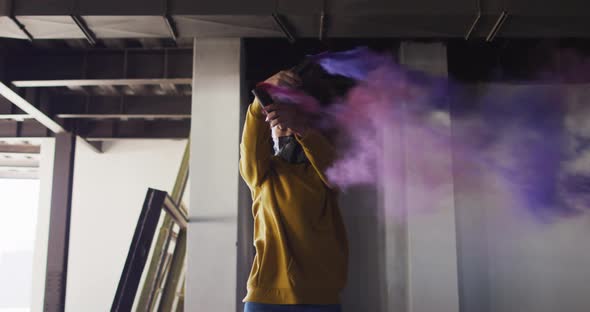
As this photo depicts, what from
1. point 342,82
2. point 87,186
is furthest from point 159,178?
point 342,82

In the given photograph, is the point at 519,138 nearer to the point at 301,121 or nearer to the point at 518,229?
the point at 518,229

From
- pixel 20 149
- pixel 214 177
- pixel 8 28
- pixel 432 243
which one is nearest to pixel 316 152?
pixel 214 177

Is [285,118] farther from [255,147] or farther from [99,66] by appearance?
[99,66]

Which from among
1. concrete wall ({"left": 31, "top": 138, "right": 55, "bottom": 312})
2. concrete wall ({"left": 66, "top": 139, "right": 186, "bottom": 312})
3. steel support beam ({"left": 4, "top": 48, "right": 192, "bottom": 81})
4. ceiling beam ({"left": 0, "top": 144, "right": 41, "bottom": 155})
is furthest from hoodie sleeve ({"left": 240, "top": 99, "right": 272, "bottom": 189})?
ceiling beam ({"left": 0, "top": 144, "right": 41, "bottom": 155})

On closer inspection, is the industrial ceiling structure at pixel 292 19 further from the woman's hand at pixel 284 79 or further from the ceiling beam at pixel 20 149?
the ceiling beam at pixel 20 149

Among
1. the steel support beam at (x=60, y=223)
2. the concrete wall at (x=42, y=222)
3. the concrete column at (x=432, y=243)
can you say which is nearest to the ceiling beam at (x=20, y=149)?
the concrete wall at (x=42, y=222)

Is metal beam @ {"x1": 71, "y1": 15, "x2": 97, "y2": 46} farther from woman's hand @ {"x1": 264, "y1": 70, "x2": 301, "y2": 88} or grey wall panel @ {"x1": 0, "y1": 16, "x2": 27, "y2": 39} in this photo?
woman's hand @ {"x1": 264, "y1": 70, "x2": 301, "y2": 88}

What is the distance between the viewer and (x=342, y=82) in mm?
3338

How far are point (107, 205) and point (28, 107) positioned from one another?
2.60m

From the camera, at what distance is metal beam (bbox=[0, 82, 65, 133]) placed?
537 cm

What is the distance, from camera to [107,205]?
831 cm

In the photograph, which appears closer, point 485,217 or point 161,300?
point 485,217

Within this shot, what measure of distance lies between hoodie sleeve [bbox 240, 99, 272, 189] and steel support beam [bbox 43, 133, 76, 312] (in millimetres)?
5651

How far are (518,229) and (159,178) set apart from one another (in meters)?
6.01
